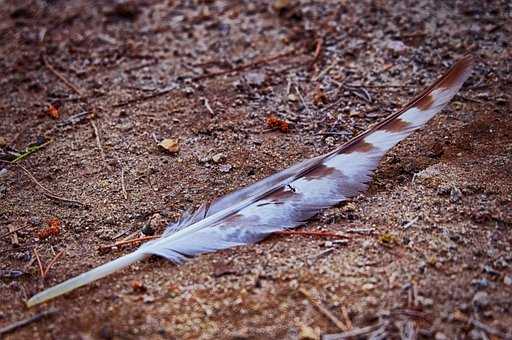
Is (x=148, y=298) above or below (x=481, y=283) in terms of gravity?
below

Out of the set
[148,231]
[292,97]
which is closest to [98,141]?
[148,231]

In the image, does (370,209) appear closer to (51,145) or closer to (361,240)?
(361,240)

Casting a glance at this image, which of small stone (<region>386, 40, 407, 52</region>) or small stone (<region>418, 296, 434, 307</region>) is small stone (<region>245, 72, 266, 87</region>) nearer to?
small stone (<region>386, 40, 407, 52</region>)

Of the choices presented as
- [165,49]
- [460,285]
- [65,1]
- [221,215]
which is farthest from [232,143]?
[65,1]

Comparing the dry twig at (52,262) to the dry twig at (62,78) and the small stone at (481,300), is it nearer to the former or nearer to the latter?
the dry twig at (62,78)

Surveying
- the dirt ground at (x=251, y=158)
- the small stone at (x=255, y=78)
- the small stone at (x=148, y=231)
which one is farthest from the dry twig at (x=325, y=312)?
the small stone at (x=255, y=78)

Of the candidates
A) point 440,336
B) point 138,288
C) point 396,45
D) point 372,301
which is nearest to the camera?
point 440,336

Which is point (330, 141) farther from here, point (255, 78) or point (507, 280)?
point (507, 280)
